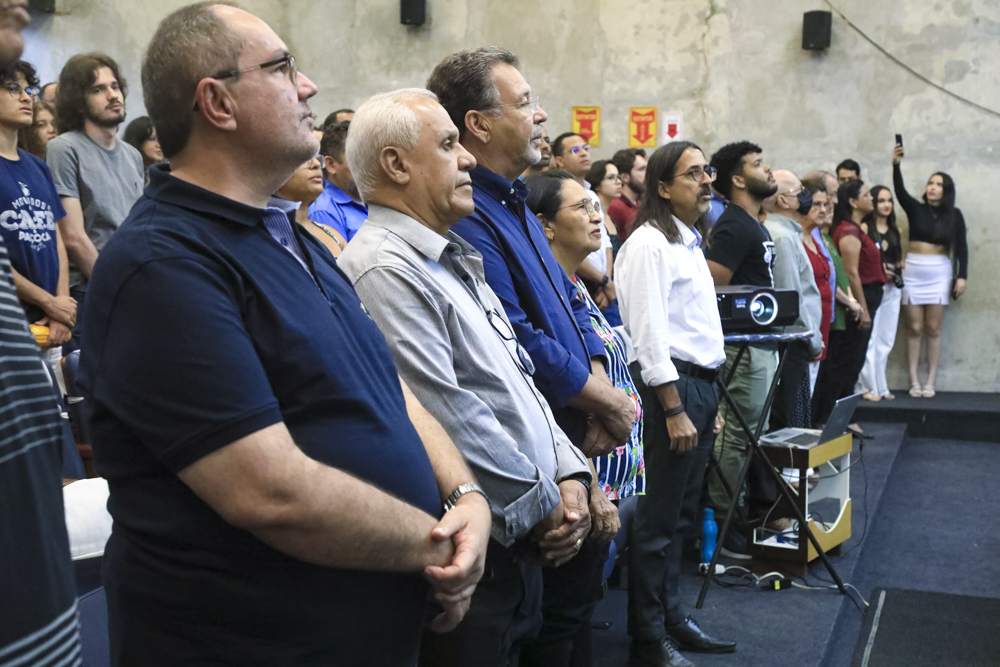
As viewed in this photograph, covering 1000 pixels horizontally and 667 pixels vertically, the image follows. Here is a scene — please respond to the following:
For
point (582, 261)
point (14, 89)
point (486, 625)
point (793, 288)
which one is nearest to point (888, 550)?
point (793, 288)

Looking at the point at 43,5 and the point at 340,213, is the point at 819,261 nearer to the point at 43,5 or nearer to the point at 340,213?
the point at 340,213

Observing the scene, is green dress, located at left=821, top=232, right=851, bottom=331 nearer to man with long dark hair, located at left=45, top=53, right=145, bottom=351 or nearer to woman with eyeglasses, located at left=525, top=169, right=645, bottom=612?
woman with eyeglasses, located at left=525, top=169, right=645, bottom=612

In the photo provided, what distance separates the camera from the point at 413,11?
8500 millimetres

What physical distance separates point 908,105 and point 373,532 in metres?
7.71

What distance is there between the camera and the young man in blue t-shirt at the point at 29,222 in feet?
10.4

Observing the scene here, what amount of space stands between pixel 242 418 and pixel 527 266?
44.6 inches

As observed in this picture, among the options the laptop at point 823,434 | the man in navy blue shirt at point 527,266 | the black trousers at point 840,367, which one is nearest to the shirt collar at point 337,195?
the man in navy blue shirt at point 527,266

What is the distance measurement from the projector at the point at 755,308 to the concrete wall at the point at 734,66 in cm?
492

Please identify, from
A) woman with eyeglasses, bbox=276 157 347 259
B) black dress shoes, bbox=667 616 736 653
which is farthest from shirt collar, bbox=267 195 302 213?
black dress shoes, bbox=667 616 736 653

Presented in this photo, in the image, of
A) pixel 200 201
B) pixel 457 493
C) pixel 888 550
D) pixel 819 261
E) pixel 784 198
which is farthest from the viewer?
pixel 819 261

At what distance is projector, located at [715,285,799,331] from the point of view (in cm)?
354

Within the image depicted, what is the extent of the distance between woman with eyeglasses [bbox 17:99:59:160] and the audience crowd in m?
0.83

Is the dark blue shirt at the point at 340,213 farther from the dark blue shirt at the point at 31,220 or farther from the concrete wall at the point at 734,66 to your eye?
the concrete wall at the point at 734,66

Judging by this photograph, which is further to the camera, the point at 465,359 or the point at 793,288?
the point at 793,288
